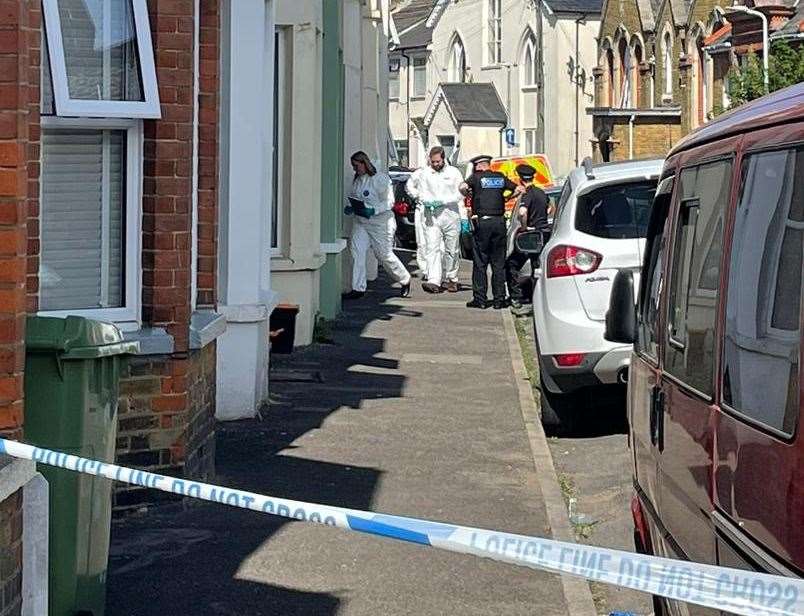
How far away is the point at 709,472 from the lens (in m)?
4.07

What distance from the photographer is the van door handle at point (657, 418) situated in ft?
16.5

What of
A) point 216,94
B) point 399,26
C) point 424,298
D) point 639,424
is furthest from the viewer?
point 399,26

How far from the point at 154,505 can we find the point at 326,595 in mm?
1544

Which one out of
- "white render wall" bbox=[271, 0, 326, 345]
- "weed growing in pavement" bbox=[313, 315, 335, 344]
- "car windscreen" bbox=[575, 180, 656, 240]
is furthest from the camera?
"weed growing in pavement" bbox=[313, 315, 335, 344]

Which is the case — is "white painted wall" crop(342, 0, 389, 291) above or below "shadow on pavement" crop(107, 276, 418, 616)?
above

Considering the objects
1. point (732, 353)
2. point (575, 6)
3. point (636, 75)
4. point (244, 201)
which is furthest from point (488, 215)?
point (575, 6)

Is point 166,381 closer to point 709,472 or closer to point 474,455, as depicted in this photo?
point 474,455

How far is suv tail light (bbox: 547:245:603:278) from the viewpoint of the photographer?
34.2ft

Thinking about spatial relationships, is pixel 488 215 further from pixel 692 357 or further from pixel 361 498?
pixel 692 357

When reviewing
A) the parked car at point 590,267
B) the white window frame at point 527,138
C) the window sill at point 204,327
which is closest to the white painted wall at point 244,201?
the window sill at point 204,327

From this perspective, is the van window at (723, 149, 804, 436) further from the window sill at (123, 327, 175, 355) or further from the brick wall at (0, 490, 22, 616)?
the window sill at (123, 327, 175, 355)

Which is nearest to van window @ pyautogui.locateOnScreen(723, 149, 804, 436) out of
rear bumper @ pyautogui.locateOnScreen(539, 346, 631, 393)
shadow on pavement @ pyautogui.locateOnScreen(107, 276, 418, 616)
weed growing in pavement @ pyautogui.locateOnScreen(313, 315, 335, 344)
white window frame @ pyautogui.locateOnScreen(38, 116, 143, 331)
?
shadow on pavement @ pyautogui.locateOnScreen(107, 276, 418, 616)

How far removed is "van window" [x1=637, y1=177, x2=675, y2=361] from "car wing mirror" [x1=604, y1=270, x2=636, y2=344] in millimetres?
40

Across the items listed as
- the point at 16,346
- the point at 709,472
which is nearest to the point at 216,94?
the point at 16,346
